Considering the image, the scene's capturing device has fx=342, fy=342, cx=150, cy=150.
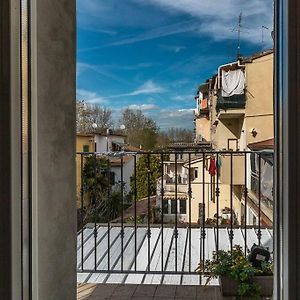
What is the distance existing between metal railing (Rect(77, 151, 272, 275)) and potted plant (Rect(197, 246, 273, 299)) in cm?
43

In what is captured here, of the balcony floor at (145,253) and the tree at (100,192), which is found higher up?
the tree at (100,192)

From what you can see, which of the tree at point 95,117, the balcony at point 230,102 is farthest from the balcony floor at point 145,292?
the balcony at point 230,102

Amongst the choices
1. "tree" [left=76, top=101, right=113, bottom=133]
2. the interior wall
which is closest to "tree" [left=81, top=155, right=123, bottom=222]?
"tree" [left=76, top=101, right=113, bottom=133]

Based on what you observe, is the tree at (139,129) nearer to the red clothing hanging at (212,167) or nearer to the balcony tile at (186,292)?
the red clothing hanging at (212,167)

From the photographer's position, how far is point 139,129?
8.68 ft

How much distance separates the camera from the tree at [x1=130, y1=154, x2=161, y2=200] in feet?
9.45

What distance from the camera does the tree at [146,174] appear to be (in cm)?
288

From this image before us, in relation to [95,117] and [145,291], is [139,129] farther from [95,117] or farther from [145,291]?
[145,291]

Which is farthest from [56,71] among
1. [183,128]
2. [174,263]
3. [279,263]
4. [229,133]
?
[229,133]

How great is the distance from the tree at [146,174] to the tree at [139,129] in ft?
0.53
